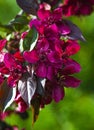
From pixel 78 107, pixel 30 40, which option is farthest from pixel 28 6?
pixel 78 107

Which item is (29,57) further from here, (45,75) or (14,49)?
(14,49)

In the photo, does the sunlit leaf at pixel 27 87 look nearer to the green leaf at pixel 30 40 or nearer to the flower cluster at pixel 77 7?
the green leaf at pixel 30 40

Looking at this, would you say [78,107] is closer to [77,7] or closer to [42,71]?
[77,7]

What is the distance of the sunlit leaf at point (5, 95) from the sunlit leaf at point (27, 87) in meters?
0.04

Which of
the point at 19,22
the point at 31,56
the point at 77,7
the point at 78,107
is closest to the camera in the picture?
the point at 31,56

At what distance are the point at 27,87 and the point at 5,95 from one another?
0.31 ft

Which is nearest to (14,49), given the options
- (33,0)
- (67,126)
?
(33,0)

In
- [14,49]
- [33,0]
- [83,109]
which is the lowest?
[83,109]

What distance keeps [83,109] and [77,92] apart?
0.15 metres

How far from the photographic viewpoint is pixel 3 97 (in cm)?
125

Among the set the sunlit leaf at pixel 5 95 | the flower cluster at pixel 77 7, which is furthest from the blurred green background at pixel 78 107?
the sunlit leaf at pixel 5 95

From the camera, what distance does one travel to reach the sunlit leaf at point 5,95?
123 cm

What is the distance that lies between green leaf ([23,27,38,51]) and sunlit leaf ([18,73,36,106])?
82 millimetres

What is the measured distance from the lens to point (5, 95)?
1.25 meters
